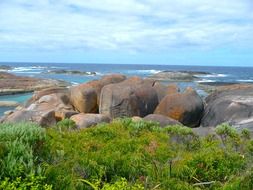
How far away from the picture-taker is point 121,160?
23.8 feet

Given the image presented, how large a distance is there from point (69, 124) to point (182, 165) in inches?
228

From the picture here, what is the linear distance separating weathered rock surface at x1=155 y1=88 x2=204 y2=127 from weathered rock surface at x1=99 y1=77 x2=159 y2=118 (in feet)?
2.14

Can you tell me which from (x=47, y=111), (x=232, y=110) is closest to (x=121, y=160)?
(x=47, y=111)

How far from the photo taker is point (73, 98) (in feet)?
76.9

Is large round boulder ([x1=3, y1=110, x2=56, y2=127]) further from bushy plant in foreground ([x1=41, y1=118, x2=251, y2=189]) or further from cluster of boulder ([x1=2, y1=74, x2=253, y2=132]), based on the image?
bushy plant in foreground ([x1=41, y1=118, x2=251, y2=189])

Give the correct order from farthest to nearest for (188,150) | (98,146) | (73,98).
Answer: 1. (73,98)
2. (188,150)
3. (98,146)

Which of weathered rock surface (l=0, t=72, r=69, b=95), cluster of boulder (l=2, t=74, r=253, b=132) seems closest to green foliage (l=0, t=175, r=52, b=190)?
cluster of boulder (l=2, t=74, r=253, b=132)

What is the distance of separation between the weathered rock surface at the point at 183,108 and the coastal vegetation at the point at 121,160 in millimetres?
9604

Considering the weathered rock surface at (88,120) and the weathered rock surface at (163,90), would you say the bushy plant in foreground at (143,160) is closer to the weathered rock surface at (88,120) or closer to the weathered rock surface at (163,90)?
the weathered rock surface at (88,120)

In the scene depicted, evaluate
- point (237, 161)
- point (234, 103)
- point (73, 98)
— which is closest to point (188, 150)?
point (237, 161)

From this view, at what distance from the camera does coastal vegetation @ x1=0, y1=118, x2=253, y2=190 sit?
555 cm

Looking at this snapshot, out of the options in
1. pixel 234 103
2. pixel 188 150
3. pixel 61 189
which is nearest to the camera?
pixel 61 189

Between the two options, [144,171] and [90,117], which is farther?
[90,117]

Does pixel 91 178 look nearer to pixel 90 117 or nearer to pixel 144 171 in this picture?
pixel 144 171
